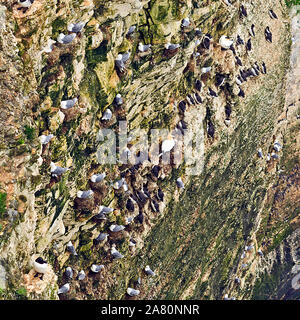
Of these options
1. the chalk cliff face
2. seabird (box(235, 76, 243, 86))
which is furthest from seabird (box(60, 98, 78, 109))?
seabird (box(235, 76, 243, 86))

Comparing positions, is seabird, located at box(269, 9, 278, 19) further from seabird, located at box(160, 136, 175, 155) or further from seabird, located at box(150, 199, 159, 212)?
seabird, located at box(150, 199, 159, 212)

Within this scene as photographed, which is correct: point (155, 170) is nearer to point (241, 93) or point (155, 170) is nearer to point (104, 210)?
point (104, 210)

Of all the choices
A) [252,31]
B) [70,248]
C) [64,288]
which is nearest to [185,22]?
[70,248]

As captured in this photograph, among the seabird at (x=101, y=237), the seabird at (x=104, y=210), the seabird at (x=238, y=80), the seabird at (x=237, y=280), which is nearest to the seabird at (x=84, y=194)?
the seabird at (x=104, y=210)

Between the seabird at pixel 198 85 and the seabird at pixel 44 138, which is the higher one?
the seabird at pixel 198 85

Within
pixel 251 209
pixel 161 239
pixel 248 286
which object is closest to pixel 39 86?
pixel 161 239

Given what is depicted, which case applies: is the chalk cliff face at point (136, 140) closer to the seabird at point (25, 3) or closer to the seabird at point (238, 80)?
the seabird at point (25, 3)

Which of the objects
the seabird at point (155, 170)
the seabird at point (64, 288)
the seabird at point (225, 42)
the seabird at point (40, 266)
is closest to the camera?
the seabird at point (40, 266)
